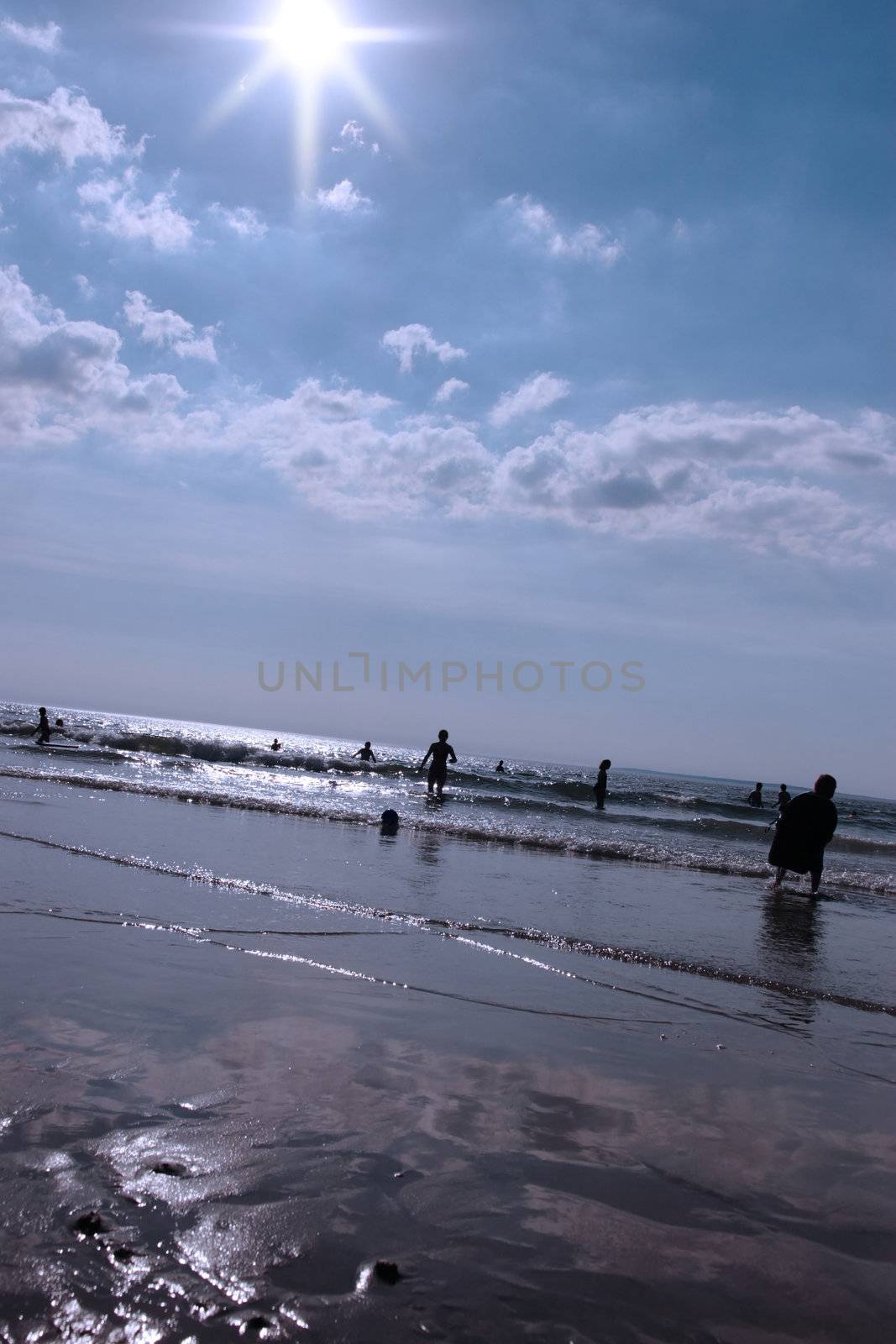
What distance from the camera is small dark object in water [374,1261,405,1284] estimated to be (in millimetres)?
2090

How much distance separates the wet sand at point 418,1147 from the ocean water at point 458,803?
1018 centimetres

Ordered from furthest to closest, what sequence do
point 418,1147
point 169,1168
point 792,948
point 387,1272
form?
point 792,948, point 418,1147, point 169,1168, point 387,1272

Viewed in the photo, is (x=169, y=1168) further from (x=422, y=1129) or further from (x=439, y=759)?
(x=439, y=759)

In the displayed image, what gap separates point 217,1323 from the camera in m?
1.88

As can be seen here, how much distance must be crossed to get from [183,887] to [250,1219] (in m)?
5.28

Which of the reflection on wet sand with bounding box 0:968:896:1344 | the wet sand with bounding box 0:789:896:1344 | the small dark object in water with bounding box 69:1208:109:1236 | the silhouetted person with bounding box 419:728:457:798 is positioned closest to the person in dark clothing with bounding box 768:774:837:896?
the wet sand with bounding box 0:789:896:1344

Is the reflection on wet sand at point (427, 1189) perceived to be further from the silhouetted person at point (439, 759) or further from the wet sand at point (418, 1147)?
the silhouetted person at point (439, 759)

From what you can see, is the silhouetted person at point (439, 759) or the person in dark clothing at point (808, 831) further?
the silhouetted person at point (439, 759)

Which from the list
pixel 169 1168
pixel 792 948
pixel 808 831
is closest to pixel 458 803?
pixel 808 831

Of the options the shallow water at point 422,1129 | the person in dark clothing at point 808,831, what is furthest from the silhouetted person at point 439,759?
the shallow water at point 422,1129

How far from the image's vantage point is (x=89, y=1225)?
2.18m

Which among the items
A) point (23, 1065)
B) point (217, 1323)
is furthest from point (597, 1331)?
point (23, 1065)

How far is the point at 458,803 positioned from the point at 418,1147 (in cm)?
2380

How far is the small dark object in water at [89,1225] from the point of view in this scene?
2150mm
